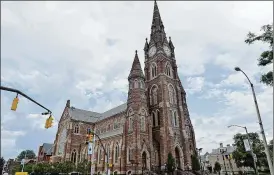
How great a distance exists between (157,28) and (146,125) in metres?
28.9

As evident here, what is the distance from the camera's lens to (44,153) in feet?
231

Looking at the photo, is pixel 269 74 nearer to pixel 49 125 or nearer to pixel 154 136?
pixel 49 125

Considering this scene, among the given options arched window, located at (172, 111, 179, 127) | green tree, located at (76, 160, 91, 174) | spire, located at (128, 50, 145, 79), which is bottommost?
green tree, located at (76, 160, 91, 174)

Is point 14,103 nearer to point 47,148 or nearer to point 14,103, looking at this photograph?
point 14,103

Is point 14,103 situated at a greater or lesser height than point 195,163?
greater

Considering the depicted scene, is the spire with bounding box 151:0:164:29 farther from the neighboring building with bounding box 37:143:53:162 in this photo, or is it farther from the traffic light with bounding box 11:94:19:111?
the traffic light with bounding box 11:94:19:111

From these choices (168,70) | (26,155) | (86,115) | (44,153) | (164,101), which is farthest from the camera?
(26,155)

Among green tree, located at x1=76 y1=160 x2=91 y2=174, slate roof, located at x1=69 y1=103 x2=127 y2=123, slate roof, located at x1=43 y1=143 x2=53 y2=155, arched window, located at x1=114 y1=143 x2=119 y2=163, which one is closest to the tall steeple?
slate roof, located at x1=69 y1=103 x2=127 y2=123

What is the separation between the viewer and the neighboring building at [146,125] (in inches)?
1608

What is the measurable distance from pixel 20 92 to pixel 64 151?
47.9 meters

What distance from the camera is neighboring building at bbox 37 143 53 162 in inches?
2729

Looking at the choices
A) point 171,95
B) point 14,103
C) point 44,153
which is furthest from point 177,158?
point 44,153

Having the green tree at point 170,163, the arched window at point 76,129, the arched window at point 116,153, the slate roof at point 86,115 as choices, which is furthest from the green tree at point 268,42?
the arched window at point 76,129

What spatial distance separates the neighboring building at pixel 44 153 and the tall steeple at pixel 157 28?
49.0m
